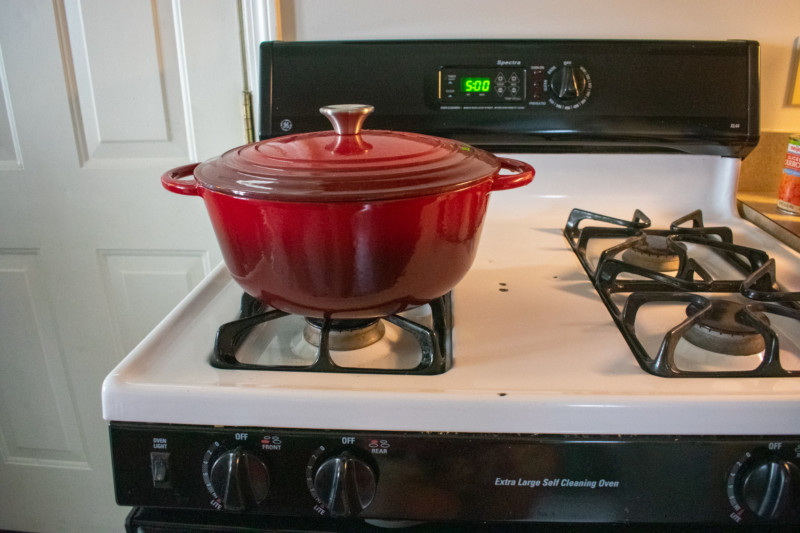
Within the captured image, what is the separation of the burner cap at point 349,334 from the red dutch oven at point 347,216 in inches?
2.2

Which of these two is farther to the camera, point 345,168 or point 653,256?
point 653,256

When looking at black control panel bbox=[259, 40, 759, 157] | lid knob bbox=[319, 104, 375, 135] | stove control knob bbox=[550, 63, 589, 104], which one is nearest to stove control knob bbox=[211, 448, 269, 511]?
lid knob bbox=[319, 104, 375, 135]

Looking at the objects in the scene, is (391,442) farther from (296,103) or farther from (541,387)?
(296,103)

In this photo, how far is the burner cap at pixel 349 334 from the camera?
59 cm

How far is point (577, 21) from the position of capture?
3.17 feet

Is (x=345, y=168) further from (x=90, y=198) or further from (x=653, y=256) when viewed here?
(x=90, y=198)

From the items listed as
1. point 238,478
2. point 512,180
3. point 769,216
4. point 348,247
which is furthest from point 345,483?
point 769,216

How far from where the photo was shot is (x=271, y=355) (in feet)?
1.92

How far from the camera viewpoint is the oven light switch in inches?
19.9

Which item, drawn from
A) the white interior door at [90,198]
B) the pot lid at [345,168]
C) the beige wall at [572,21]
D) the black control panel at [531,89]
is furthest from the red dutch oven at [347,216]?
the white interior door at [90,198]

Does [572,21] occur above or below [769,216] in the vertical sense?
above

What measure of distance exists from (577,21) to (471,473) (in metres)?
0.78

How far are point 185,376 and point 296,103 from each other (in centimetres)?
53

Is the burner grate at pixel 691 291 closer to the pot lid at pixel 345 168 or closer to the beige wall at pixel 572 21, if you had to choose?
the pot lid at pixel 345 168
